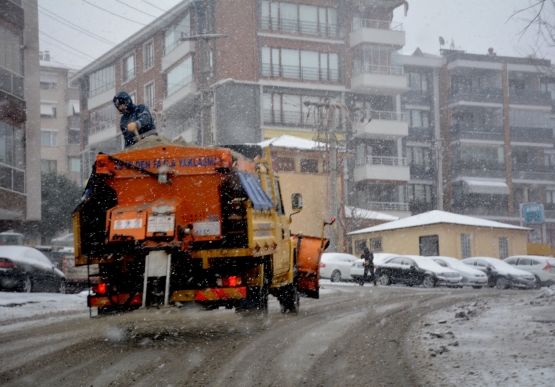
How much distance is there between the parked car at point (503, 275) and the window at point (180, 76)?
26.5 meters

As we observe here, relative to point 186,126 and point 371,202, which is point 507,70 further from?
point 186,126

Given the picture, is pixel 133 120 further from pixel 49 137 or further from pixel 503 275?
pixel 49 137

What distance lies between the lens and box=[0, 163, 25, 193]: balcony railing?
23.6 metres

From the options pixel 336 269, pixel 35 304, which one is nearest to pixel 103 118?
pixel 336 269

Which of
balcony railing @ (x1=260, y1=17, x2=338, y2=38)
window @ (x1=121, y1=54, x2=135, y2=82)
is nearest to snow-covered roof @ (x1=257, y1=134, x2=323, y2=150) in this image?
balcony railing @ (x1=260, y1=17, x2=338, y2=38)

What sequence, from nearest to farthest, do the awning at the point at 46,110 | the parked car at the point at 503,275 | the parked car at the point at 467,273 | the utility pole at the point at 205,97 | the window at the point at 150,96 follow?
the utility pole at the point at 205,97
the parked car at the point at 467,273
the parked car at the point at 503,275
the window at the point at 150,96
the awning at the point at 46,110

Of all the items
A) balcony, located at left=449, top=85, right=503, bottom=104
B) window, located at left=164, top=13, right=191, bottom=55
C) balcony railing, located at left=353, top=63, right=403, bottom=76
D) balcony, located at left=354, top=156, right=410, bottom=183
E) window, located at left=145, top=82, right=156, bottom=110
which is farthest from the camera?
balcony, located at left=449, top=85, right=503, bottom=104

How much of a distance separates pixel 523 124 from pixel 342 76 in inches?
822

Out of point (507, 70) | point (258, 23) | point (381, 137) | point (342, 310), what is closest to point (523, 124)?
point (507, 70)

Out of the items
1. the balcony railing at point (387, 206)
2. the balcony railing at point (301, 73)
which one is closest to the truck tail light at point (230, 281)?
the balcony railing at point (301, 73)

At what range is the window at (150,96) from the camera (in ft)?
188

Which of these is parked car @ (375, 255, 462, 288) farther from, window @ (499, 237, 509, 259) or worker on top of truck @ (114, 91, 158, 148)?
worker on top of truck @ (114, 91, 158, 148)

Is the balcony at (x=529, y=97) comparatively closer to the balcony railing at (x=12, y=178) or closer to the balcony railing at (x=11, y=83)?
the balcony railing at (x=11, y=83)

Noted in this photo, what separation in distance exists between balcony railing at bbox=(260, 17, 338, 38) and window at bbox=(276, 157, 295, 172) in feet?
35.7
